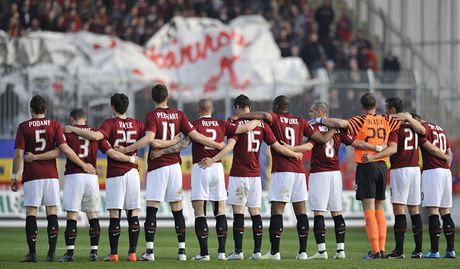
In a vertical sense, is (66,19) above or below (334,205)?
above

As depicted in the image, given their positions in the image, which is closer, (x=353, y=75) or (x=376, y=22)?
(x=353, y=75)

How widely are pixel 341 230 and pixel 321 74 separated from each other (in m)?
13.6

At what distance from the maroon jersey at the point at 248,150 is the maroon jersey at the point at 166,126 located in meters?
0.93

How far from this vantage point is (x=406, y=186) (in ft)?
69.6

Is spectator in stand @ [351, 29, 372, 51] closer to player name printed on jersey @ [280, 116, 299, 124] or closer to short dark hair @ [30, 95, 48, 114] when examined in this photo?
player name printed on jersey @ [280, 116, 299, 124]

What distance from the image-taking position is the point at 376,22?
43.8m

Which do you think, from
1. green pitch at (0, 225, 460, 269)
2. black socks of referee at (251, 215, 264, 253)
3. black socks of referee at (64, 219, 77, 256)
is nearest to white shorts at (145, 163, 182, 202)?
green pitch at (0, 225, 460, 269)

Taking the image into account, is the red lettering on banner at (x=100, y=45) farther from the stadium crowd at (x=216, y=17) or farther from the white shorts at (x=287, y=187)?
the white shorts at (x=287, y=187)

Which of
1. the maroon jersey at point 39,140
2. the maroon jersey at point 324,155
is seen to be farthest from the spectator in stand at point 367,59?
the maroon jersey at point 39,140

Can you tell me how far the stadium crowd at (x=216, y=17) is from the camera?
39.9 metres

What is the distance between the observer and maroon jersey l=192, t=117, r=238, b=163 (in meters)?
20.6

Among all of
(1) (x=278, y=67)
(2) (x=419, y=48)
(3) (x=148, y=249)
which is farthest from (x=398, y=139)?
(2) (x=419, y=48)

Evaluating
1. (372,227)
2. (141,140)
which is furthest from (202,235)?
(372,227)

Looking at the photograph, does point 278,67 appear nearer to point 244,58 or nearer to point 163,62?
point 244,58
